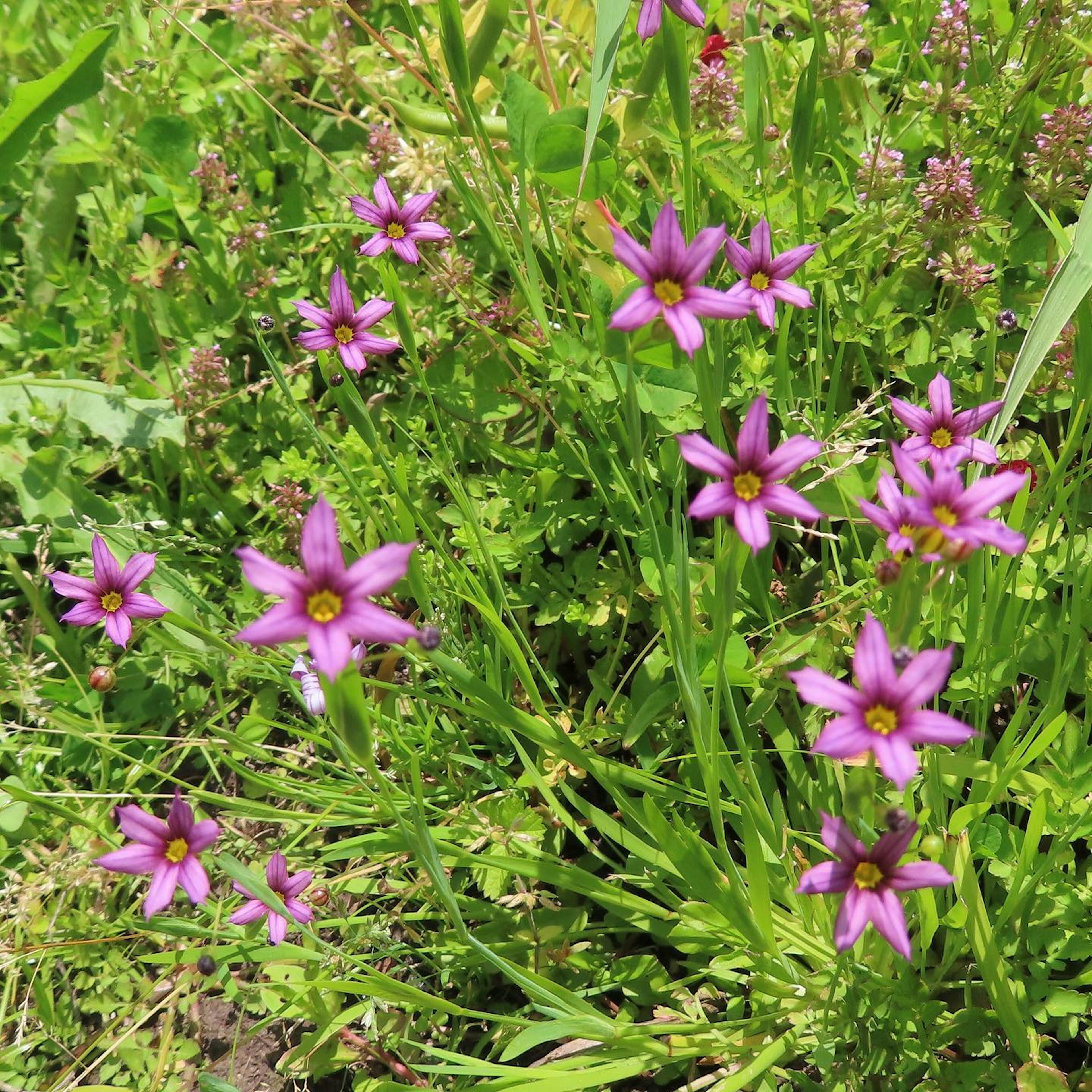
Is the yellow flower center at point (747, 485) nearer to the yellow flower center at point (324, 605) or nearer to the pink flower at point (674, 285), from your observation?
the pink flower at point (674, 285)

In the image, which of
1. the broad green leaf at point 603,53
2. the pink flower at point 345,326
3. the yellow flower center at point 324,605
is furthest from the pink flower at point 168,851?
the broad green leaf at point 603,53

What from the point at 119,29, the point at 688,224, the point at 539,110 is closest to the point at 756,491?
the point at 688,224

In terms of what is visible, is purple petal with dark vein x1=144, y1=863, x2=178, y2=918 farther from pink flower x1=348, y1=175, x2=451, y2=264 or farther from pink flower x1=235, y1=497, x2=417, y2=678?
pink flower x1=348, y1=175, x2=451, y2=264

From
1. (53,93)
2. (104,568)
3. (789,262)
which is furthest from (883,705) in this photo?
(53,93)

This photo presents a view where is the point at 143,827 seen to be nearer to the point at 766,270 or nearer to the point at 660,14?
the point at 766,270

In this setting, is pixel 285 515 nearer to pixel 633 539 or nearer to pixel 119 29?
pixel 633 539

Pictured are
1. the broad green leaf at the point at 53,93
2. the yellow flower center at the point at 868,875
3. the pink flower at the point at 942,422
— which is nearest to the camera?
the yellow flower center at the point at 868,875
